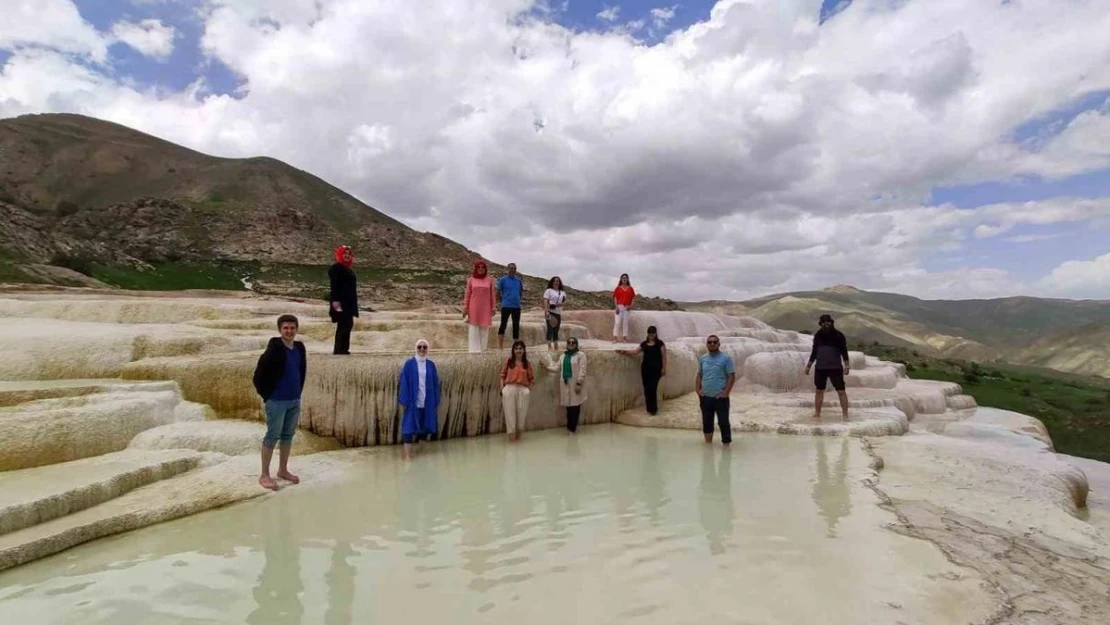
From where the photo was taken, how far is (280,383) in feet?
20.3

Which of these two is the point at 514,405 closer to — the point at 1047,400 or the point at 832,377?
the point at 832,377

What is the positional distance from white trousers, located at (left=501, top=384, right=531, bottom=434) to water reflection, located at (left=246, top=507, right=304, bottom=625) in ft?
13.9

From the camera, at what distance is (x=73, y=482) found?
566 centimetres

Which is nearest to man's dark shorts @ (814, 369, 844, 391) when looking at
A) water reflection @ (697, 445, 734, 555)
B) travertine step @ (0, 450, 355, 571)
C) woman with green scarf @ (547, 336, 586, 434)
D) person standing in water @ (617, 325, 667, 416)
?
person standing in water @ (617, 325, 667, 416)

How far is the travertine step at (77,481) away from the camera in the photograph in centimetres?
502

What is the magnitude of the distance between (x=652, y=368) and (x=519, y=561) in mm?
6823

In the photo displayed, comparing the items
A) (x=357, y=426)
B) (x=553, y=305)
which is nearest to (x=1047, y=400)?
(x=553, y=305)

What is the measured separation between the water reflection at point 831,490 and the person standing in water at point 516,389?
13.4 ft

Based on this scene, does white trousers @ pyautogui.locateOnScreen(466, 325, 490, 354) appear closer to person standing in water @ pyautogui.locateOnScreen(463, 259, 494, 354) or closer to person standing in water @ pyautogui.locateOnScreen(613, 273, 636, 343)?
person standing in water @ pyautogui.locateOnScreen(463, 259, 494, 354)

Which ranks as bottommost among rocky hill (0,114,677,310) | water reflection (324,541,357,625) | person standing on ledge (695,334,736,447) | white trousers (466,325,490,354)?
water reflection (324,541,357,625)

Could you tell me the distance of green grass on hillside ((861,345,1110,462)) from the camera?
21750mm

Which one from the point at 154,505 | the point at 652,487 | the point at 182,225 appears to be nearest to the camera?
the point at 154,505

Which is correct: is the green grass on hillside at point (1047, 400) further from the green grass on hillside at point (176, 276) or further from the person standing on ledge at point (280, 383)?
the green grass on hillside at point (176, 276)

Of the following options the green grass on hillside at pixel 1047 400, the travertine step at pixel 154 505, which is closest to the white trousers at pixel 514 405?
the travertine step at pixel 154 505
